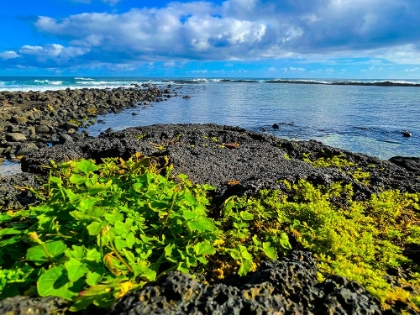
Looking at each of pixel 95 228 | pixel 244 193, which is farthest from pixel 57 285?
pixel 244 193

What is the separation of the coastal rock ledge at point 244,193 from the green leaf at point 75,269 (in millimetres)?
118

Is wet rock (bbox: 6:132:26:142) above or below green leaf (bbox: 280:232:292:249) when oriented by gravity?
below

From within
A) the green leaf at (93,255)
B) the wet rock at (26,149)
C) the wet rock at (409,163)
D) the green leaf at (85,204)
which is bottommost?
the wet rock at (26,149)

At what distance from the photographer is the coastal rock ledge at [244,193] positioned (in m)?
1.44

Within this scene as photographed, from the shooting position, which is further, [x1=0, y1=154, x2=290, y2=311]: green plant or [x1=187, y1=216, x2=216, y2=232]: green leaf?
[x1=187, y1=216, x2=216, y2=232]: green leaf

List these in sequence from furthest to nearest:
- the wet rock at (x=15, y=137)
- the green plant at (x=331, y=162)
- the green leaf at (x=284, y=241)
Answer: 1. the wet rock at (x=15, y=137)
2. the green plant at (x=331, y=162)
3. the green leaf at (x=284, y=241)

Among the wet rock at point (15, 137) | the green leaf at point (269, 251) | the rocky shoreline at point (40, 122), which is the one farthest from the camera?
the wet rock at point (15, 137)

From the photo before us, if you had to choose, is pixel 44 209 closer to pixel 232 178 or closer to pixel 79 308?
pixel 79 308

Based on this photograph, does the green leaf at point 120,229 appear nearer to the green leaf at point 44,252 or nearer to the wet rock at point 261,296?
the green leaf at point 44,252

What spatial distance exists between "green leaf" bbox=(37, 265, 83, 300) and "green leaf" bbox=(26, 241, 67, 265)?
133 mm

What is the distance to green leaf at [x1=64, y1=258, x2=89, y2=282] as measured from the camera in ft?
4.97

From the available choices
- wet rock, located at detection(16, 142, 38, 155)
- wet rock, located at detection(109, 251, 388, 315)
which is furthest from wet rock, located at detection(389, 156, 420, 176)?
wet rock, located at detection(16, 142, 38, 155)

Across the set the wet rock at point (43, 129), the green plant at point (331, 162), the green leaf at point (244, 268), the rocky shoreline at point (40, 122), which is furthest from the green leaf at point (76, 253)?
the wet rock at point (43, 129)

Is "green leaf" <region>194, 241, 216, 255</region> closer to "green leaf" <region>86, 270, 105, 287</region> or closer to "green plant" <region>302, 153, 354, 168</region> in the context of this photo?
"green leaf" <region>86, 270, 105, 287</region>
